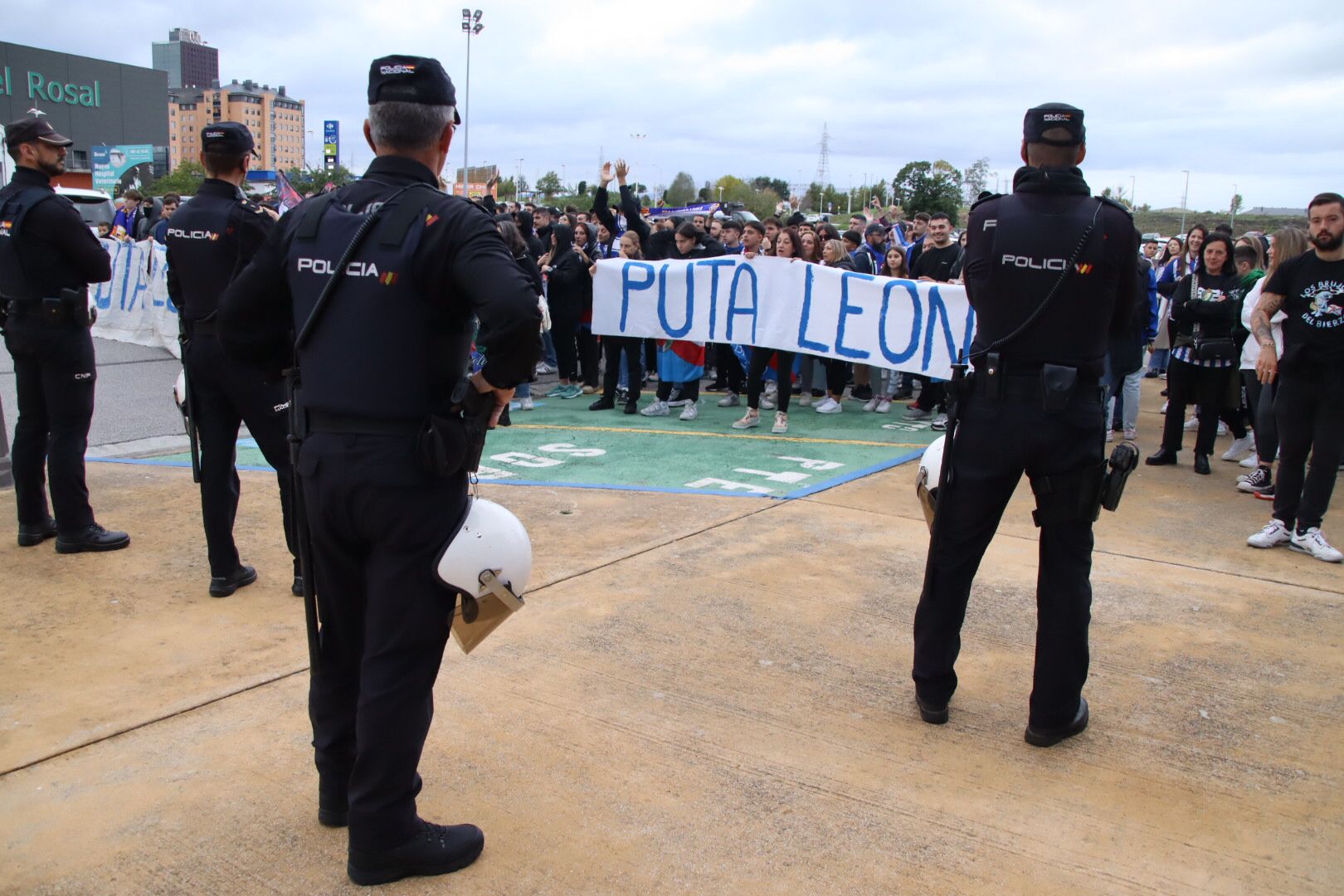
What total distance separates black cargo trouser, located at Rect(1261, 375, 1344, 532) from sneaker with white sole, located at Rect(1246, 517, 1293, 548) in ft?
0.22

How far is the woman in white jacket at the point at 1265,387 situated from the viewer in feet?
21.7

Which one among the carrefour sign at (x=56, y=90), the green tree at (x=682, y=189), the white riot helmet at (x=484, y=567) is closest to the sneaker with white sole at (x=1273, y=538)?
the white riot helmet at (x=484, y=567)

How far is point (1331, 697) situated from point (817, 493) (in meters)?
3.41

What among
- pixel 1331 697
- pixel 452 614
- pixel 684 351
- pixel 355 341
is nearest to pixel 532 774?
pixel 452 614

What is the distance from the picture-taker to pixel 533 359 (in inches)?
100

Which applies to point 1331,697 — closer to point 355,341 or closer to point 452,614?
point 452,614

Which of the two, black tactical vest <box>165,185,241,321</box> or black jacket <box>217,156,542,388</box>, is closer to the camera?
black jacket <box>217,156,542,388</box>

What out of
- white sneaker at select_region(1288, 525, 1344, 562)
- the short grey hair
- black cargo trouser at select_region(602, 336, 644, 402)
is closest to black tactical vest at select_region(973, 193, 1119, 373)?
the short grey hair

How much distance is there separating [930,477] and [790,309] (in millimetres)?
6112

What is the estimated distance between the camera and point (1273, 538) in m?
5.93

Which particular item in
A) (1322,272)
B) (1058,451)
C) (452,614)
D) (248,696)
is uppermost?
(1322,272)

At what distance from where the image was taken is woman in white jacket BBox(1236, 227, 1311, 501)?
6613 mm

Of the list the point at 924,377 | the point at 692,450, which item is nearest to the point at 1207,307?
the point at 924,377

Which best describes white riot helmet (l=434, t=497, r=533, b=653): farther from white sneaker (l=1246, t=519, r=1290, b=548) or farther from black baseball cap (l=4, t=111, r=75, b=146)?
white sneaker (l=1246, t=519, r=1290, b=548)
